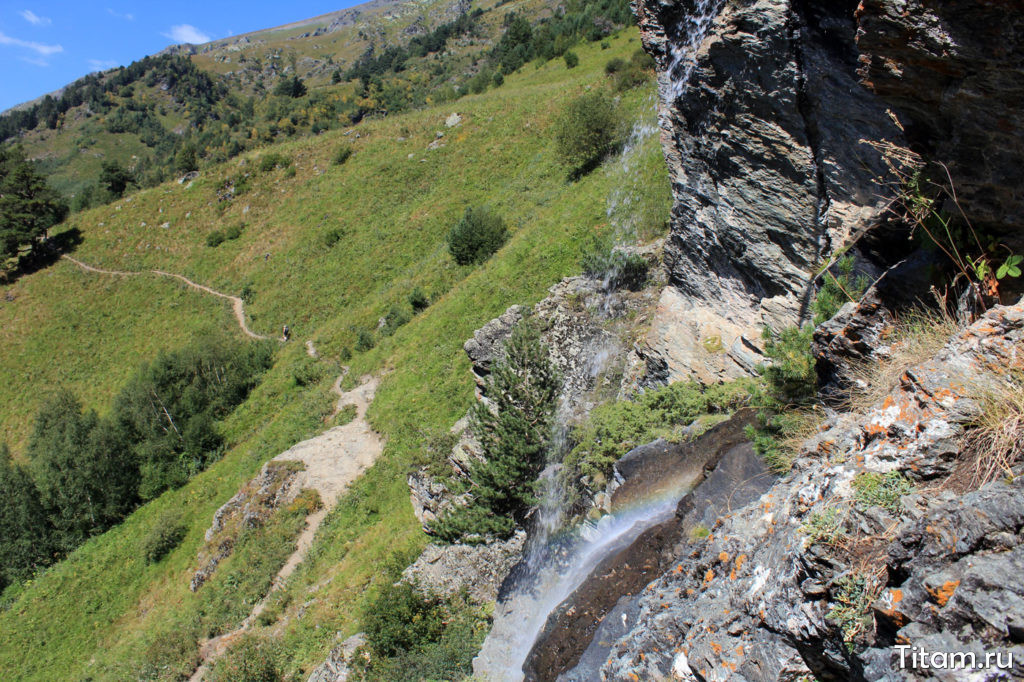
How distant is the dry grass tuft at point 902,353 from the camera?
4.82 metres

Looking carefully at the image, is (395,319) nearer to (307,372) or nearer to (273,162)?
(307,372)

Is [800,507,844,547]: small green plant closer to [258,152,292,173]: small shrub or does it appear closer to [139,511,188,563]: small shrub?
[139,511,188,563]: small shrub

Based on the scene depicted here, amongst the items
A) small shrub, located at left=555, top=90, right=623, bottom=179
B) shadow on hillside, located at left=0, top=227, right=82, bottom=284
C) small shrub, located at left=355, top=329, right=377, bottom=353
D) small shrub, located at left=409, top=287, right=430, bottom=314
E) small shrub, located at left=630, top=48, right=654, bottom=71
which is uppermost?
shadow on hillside, located at left=0, top=227, right=82, bottom=284

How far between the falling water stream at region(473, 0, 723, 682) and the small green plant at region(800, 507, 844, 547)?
175 inches

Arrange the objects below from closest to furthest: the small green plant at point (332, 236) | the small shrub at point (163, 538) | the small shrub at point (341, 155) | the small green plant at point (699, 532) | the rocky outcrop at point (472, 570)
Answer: the small green plant at point (699, 532)
the rocky outcrop at point (472, 570)
the small shrub at point (163, 538)
the small green plant at point (332, 236)
the small shrub at point (341, 155)

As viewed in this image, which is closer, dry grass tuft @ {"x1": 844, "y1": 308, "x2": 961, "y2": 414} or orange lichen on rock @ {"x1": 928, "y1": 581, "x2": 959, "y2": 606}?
orange lichen on rock @ {"x1": 928, "y1": 581, "x2": 959, "y2": 606}

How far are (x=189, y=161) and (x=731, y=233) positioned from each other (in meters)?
61.2

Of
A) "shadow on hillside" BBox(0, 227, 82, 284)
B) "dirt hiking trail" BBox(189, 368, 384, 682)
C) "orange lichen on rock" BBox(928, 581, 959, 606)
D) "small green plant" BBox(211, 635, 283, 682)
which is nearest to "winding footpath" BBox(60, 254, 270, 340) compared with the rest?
"shadow on hillside" BBox(0, 227, 82, 284)

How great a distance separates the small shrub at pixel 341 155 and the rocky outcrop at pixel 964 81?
153 feet

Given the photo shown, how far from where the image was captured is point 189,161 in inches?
2179

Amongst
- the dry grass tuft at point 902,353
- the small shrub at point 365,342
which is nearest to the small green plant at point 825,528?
the dry grass tuft at point 902,353

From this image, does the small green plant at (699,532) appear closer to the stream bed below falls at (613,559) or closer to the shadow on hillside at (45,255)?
the stream bed below falls at (613,559)

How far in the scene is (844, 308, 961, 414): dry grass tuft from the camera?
482 centimetres

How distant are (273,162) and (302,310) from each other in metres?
19.7
